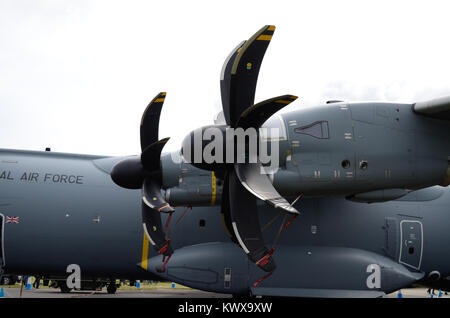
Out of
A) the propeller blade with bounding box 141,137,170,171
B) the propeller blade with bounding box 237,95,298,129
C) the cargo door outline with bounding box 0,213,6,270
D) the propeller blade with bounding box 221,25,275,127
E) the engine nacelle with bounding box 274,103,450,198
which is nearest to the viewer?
the propeller blade with bounding box 237,95,298,129

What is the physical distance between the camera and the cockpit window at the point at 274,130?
7.06m

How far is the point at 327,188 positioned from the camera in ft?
23.9

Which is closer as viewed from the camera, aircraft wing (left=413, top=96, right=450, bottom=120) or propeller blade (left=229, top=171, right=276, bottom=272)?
propeller blade (left=229, top=171, right=276, bottom=272)

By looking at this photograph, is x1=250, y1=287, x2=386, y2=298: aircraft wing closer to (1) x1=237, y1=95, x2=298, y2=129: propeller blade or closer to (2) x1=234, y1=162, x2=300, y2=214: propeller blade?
(2) x1=234, y1=162, x2=300, y2=214: propeller blade

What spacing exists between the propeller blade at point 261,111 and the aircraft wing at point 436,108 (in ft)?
9.41

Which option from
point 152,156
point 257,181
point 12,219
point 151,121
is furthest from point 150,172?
point 12,219

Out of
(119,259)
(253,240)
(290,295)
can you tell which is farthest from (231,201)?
(119,259)

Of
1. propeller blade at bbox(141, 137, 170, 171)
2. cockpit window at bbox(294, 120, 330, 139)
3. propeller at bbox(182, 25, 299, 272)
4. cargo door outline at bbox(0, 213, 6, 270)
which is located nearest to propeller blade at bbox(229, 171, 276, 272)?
propeller at bbox(182, 25, 299, 272)

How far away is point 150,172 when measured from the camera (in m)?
7.87

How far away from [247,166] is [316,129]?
1.45 metres

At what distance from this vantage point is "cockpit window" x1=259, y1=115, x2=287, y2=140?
23.2 feet

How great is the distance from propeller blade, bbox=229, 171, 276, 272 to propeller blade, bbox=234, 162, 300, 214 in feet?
0.44

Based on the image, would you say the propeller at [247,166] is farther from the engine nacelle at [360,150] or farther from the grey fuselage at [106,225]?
the grey fuselage at [106,225]

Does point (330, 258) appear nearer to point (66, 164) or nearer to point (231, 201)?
point (231, 201)
